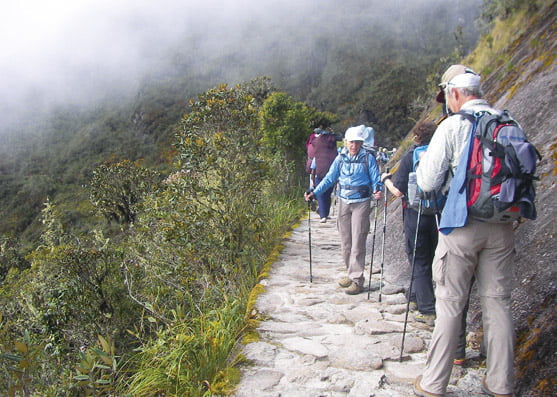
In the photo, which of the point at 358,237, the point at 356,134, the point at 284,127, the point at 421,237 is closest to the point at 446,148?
the point at 421,237

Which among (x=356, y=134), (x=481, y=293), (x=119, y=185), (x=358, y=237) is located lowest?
(x=119, y=185)

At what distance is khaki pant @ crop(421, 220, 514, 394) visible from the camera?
2.59 metres

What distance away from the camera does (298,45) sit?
10756cm

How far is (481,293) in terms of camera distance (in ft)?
8.86

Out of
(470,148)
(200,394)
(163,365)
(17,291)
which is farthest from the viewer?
(17,291)

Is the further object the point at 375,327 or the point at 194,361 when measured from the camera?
the point at 375,327

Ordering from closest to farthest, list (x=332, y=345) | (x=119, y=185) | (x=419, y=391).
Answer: (x=419, y=391)
(x=332, y=345)
(x=119, y=185)

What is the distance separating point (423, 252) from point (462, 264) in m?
1.37

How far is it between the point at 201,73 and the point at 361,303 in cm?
11213

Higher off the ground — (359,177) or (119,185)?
(359,177)

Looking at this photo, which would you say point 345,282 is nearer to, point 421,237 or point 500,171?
point 421,237

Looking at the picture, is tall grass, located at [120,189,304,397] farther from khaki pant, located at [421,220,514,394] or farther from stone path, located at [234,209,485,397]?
khaki pant, located at [421,220,514,394]

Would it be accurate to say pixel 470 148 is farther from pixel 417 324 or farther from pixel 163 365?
pixel 163 365

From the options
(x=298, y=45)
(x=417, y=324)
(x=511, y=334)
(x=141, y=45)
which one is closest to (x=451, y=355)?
(x=511, y=334)
